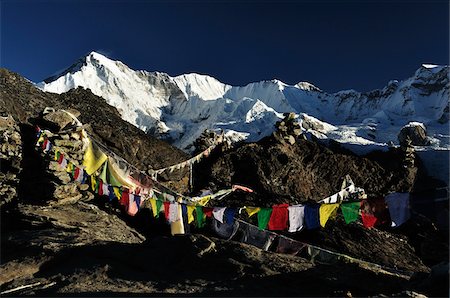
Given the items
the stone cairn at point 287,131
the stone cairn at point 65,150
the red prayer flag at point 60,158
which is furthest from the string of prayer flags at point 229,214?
the stone cairn at point 287,131

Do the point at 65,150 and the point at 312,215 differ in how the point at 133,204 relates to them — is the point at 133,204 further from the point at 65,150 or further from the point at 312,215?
the point at 312,215

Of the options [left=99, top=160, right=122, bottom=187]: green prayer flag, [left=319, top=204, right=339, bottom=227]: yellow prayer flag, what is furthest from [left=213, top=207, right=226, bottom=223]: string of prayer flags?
[left=99, top=160, right=122, bottom=187]: green prayer flag

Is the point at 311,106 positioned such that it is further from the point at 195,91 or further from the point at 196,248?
the point at 196,248

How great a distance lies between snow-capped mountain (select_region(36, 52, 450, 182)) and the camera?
443 feet

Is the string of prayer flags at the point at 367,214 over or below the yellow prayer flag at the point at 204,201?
below

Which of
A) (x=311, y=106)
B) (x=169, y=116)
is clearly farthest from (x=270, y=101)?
(x=169, y=116)

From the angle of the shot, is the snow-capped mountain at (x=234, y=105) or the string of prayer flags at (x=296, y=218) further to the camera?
the snow-capped mountain at (x=234, y=105)

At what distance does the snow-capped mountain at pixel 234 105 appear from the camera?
13488 cm

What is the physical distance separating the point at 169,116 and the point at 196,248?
15796 cm

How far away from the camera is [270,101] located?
186 metres

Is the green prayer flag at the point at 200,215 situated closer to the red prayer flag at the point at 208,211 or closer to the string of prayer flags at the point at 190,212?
the red prayer flag at the point at 208,211

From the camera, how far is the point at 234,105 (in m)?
164

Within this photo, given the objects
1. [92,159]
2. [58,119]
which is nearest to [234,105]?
[58,119]

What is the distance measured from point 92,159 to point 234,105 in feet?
487
